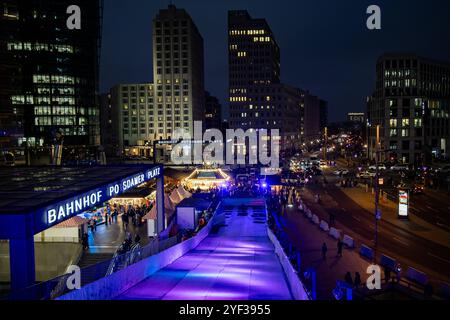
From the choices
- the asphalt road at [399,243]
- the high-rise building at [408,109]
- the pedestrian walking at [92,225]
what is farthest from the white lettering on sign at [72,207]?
the high-rise building at [408,109]

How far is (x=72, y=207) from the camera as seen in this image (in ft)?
45.1

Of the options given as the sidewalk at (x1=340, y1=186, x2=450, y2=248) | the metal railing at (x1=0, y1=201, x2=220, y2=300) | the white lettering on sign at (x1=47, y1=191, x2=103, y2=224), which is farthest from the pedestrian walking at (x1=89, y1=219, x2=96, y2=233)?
the sidewalk at (x1=340, y1=186, x2=450, y2=248)

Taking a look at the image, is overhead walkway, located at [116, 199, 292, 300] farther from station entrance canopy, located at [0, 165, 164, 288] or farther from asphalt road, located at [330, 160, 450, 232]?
asphalt road, located at [330, 160, 450, 232]

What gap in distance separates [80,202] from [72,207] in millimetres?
619

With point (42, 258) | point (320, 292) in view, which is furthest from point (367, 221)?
point (42, 258)

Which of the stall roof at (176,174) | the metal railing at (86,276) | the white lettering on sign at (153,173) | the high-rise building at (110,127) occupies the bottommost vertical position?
the stall roof at (176,174)

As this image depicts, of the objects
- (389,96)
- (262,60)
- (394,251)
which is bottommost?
(394,251)

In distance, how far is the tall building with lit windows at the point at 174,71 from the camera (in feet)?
431

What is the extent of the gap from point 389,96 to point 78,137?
3034 inches

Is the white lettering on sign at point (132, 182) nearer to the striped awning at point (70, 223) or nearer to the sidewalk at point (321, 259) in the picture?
the striped awning at point (70, 223)

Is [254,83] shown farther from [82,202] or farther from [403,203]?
[82,202]

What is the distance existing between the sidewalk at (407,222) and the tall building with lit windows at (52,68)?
7679 centimetres
